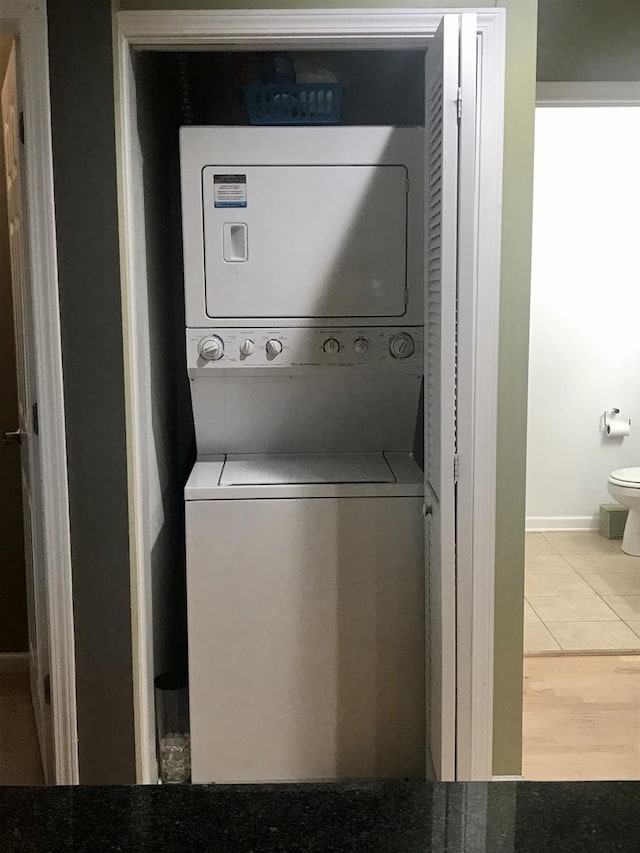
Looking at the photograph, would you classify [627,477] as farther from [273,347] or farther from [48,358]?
[48,358]

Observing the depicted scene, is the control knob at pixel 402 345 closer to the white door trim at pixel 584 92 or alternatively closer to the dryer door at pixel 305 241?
the dryer door at pixel 305 241

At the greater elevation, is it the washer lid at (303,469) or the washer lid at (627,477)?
the washer lid at (303,469)

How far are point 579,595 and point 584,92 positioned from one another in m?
2.14

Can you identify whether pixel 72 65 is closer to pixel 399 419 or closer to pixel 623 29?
pixel 399 419

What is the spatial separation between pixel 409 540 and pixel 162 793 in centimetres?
161

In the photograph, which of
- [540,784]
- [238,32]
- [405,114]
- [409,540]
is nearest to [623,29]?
[405,114]

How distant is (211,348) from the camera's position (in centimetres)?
250

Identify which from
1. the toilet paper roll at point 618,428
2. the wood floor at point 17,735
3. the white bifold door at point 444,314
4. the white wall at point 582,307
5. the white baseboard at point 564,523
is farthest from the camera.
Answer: the white baseboard at point 564,523

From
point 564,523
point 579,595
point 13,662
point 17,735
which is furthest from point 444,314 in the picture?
point 564,523

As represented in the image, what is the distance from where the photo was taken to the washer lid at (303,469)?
8.18ft

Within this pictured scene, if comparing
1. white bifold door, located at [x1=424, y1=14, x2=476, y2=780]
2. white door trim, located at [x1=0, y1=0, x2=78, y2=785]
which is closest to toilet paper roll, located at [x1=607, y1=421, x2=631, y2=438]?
white bifold door, located at [x1=424, y1=14, x2=476, y2=780]

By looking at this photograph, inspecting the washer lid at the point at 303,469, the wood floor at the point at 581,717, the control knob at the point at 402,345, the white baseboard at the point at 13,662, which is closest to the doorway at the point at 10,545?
the white baseboard at the point at 13,662

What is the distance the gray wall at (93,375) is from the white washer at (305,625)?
0.81ft

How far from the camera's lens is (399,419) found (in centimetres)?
271
